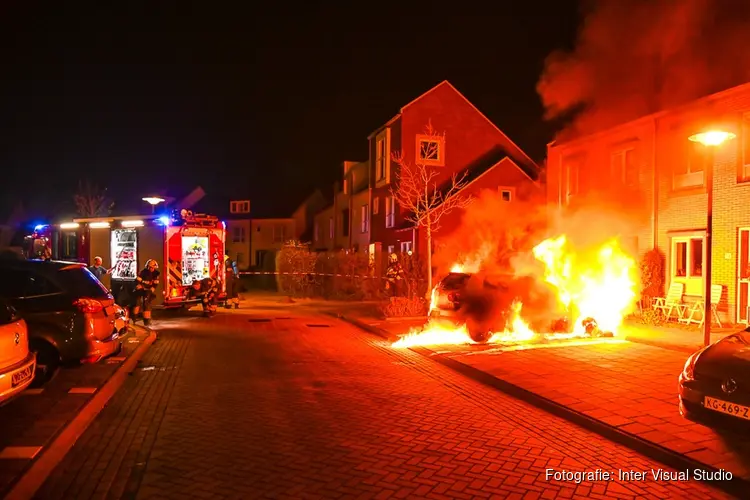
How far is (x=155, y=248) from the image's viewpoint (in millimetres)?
16344

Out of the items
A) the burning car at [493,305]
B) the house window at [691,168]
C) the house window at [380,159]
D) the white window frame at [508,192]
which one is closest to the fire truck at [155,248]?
the burning car at [493,305]

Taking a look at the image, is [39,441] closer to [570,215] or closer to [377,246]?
[570,215]

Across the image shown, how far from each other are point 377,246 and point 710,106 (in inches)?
725

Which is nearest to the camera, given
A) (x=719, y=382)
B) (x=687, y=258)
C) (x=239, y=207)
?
(x=719, y=382)

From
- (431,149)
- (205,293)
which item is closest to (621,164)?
(431,149)

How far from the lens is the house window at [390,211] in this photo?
2758 cm

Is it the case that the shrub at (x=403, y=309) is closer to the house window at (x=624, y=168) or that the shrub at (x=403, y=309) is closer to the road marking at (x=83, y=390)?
the house window at (x=624, y=168)

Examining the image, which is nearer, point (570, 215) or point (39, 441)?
point (39, 441)

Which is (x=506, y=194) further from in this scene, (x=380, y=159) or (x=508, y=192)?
(x=380, y=159)

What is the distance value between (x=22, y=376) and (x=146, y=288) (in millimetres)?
9214

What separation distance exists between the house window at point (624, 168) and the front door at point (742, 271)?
3.54 metres

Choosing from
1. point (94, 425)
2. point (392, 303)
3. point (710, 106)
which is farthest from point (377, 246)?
point (94, 425)

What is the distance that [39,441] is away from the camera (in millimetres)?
5422

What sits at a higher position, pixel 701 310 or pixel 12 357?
pixel 12 357
